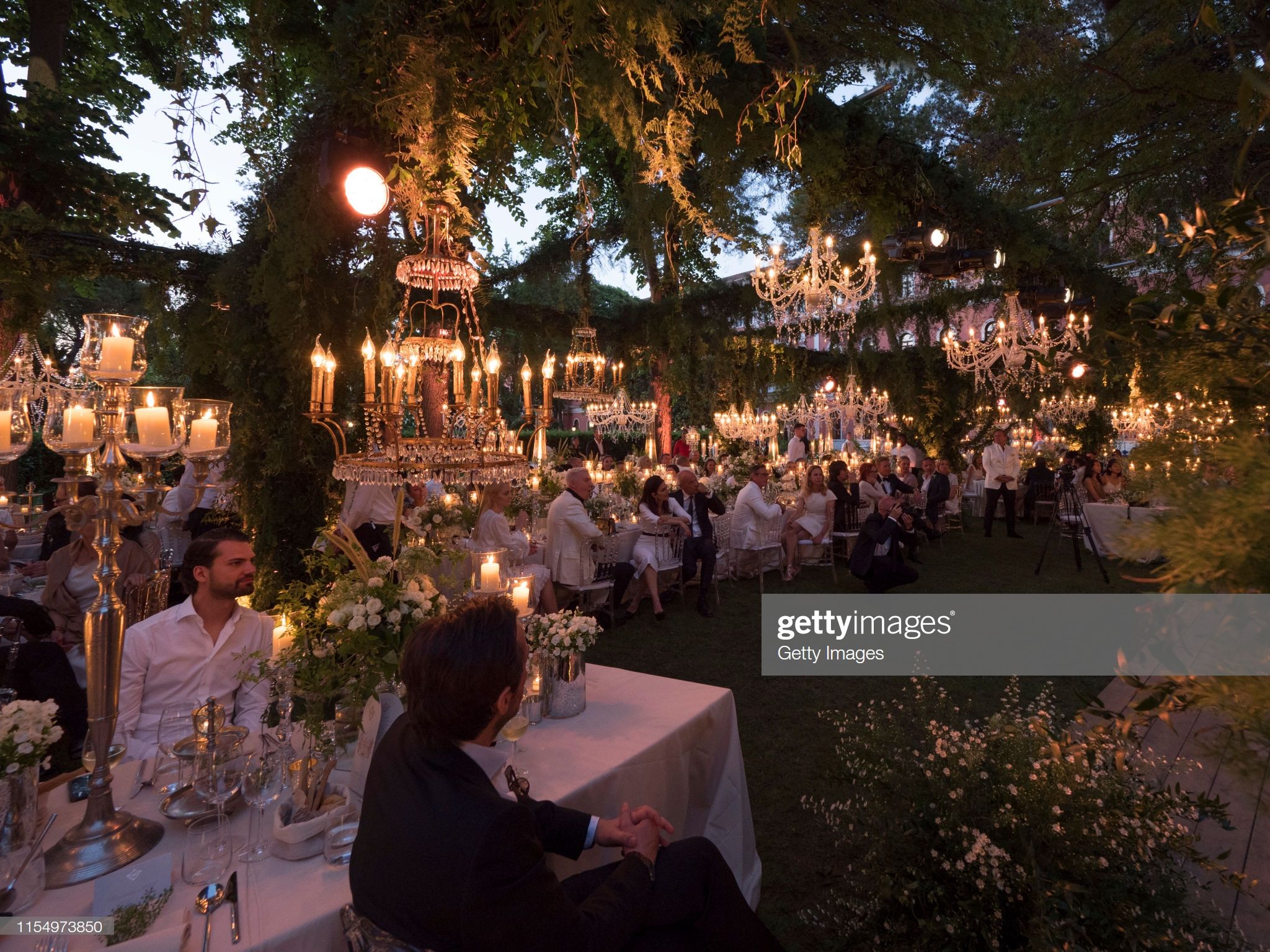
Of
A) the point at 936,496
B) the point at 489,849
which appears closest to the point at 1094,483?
the point at 936,496

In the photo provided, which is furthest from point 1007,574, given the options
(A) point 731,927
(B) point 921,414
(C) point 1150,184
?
(A) point 731,927

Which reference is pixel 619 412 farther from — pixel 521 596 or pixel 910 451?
pixel 521 596

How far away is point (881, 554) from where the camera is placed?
7.75 metres

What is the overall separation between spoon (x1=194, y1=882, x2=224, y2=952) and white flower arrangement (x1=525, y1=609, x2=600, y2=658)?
1176 millimetres

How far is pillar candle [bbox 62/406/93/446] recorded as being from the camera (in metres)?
1.59

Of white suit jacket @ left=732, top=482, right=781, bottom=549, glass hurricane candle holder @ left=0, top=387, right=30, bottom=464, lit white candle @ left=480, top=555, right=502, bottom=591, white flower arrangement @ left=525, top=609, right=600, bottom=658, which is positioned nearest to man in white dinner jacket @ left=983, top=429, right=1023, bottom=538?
white suit jacket @ left=732, top=482, right=781, bottom=549

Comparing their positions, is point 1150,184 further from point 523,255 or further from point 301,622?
point 523,255

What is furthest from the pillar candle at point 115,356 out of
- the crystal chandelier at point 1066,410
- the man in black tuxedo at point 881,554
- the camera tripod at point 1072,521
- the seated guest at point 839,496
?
the crystal chandelier at point 1066,410

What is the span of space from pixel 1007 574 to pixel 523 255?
971cm

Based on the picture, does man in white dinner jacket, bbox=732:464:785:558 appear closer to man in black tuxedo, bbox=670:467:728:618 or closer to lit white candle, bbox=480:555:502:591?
man in black tuxedo, bbox=670:467:728:618

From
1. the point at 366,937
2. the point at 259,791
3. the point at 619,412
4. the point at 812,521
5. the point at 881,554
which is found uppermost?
the point at 619,412

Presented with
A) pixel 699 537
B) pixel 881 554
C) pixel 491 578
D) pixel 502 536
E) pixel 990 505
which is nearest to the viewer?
pixel 491 578

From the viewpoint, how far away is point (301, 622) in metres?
2.00

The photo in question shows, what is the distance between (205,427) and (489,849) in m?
1.43
